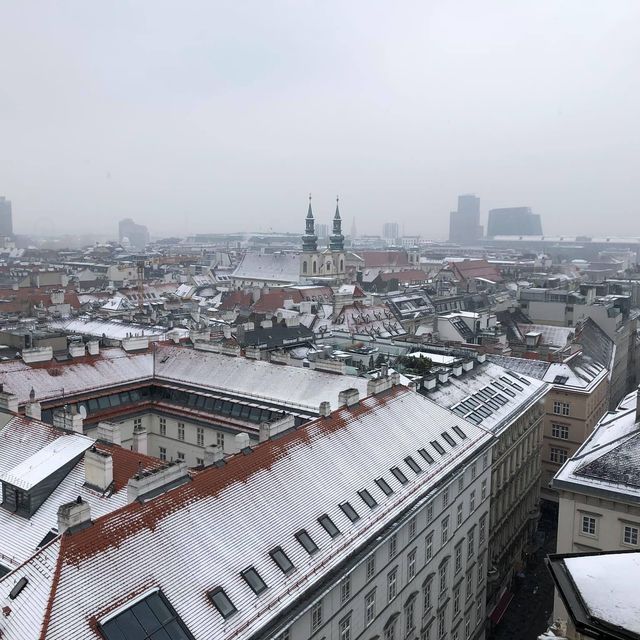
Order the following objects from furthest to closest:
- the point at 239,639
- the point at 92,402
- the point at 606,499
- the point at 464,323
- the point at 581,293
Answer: the point at 581,293 → the point at 464,323 → the point at 92,402 → the point at 606,499 → the point at 239,639

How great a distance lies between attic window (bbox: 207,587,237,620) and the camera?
2321 centimetres

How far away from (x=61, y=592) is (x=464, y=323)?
73032 millimetres

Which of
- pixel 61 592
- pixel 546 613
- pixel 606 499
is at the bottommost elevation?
pixel 546 613

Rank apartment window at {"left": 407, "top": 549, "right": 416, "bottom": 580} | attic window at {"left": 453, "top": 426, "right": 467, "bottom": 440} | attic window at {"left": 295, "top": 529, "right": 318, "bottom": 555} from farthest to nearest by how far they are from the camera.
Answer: attic window at {"left": 453, "top": 426, "right": 467, "bottom": 440}, apartment window at {"left": 407, "top": 549, "right": 416, "bottom": 580}, attic window at {"left": 295, "top": 529, "right": 318, "bottom": 555}

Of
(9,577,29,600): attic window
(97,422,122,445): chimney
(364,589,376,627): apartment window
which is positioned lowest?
(364,589,376,627): apartment window

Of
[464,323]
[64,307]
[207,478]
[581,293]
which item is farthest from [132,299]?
[207,478]

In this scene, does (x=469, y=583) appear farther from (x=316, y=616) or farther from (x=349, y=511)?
(x=316, y=616)

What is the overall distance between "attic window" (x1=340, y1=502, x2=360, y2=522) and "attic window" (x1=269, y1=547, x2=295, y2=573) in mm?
4858

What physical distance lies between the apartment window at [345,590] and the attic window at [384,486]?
5846mm

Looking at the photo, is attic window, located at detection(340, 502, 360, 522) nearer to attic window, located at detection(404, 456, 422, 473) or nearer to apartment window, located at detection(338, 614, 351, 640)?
apartment window, located at detection(338, 614, 351, 640)

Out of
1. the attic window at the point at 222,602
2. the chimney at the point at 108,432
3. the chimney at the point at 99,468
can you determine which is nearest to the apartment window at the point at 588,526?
the attic window at the point at 222,602

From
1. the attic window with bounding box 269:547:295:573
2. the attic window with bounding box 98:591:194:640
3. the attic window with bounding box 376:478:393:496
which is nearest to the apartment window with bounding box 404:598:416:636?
the attic window with bounding box 376:478:393:496

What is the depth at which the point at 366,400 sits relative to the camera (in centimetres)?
4028

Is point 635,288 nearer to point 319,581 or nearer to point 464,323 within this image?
point 464,323
